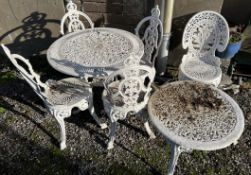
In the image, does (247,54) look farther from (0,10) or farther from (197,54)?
(0,10)

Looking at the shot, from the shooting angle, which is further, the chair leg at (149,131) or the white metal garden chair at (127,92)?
the chair leg at (149,131)

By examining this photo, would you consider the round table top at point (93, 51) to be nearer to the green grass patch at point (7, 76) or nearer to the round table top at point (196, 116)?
the round table top at point (196, 116)

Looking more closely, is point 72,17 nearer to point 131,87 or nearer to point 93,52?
point 93,52

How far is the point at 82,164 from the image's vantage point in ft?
13.6

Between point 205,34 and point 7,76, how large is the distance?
393cm

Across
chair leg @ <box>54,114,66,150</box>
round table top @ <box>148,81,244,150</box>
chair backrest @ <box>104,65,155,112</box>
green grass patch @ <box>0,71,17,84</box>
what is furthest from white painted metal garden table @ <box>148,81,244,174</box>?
green grass patch @ <box>0,71,17,84</box>

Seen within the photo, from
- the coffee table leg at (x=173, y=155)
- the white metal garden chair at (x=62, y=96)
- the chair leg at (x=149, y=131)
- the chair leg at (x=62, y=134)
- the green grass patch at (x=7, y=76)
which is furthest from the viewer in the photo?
the green grass patch at (x=7, y=76)

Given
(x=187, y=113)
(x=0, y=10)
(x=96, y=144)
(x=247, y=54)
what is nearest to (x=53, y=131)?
(x=96, y=144)

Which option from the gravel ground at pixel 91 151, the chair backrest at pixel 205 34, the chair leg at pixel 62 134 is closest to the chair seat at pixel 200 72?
the chair backrest at pixel 205 34

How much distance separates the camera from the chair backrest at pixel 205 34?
15.4 feet

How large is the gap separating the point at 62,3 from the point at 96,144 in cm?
286

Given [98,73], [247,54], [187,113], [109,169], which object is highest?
[98,73]

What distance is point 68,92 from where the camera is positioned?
4234 mm

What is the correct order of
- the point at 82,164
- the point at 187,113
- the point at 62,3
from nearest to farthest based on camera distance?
the point at 187,113
the point at 82,164
the point at 62,3
